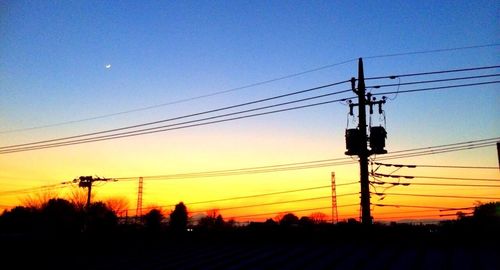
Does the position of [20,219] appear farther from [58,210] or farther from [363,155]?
[363,155]

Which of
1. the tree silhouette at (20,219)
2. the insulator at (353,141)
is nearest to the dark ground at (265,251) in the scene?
the insulator at (353,141)

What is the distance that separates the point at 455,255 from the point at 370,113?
32.4ft

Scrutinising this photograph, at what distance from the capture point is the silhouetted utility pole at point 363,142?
16938mm

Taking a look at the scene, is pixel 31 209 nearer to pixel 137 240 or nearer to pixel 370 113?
pixel 137 240

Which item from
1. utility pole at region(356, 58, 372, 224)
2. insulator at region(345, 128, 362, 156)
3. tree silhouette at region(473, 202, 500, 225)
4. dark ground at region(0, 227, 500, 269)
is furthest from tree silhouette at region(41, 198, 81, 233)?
utility pole at region(356, 58, 372, 224)

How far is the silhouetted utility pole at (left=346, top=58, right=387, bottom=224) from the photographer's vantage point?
16.9 m

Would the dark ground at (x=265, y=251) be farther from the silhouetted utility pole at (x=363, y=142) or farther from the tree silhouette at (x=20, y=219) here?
the tree silhouette at (x=20, y=219)

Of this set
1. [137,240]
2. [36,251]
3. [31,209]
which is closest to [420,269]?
[137,240]

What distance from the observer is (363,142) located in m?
18.0

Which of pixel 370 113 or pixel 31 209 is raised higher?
pixel 370 113

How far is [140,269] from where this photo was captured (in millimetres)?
12641

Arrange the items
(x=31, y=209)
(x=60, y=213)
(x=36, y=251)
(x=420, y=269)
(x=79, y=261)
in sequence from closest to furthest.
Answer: (x=420, y=269) → (x=79, y=261) → (x=36, y=251) → (x=60, y=213) → (x=31, y=209)

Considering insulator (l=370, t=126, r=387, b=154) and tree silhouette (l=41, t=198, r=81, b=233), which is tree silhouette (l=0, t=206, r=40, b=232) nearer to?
tree silhouette (l=41, t=198, r=81, b=233)

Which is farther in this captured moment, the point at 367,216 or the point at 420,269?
the point at 367,216
